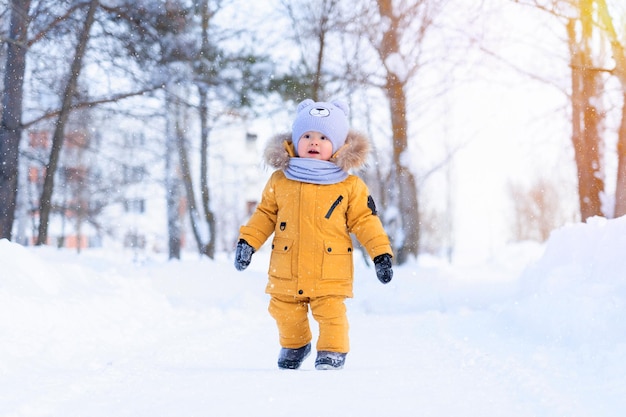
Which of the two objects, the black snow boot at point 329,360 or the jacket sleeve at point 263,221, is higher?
the jacket sleeve at point 263,221

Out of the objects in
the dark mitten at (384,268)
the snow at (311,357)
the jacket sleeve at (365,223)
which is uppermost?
the jacket sleeve at (365,223)

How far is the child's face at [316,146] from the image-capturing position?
441cm

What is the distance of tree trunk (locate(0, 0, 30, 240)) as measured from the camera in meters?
10.8

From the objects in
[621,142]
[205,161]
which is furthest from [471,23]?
[205,161]

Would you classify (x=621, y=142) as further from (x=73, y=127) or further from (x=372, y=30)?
(x=73, y=127)

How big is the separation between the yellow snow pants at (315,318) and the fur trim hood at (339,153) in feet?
2.76

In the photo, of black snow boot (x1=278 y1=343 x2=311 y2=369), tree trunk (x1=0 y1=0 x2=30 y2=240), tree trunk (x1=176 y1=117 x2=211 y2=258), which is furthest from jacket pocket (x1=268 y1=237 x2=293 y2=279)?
tree trunk (x1=176 y1=117 x2=211 y2=258)

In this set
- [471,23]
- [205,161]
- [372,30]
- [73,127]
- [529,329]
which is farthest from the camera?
[205,161]

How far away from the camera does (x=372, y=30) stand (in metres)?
13.2

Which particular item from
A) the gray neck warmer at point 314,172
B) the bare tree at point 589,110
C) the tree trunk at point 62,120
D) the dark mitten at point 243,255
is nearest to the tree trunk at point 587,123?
the bare tree at point 589,110

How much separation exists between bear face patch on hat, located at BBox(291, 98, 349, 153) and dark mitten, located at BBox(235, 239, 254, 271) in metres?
0.73

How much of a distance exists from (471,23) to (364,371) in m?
9.44

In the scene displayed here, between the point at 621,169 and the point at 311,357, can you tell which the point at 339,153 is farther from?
the point at 621,169

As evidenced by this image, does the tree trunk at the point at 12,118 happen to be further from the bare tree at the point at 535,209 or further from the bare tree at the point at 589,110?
the bare tree at the point at 535,209
